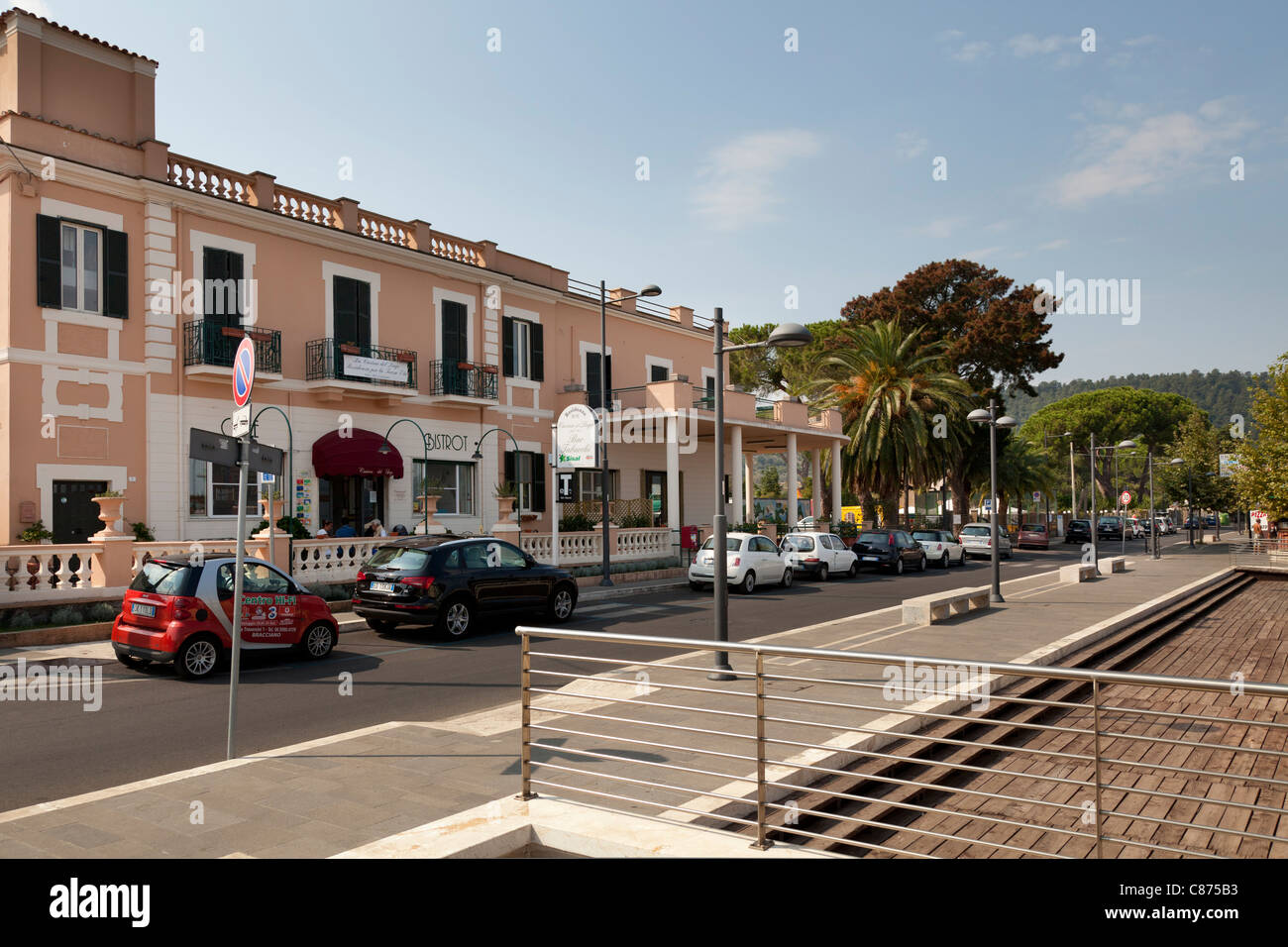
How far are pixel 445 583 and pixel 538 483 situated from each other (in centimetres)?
1490

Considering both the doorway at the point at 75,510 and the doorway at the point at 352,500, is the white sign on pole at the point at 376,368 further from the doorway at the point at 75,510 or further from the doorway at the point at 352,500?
the doorway at the point at 75,510

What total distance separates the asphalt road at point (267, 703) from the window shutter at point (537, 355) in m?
13.6

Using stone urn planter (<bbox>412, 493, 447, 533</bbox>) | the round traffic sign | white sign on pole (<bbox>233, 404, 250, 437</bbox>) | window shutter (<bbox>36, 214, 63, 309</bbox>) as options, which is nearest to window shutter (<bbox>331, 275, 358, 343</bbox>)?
stone urn planter (<bbox>412, 493, 447, 533</bbox>)

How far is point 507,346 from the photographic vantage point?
28.3 m

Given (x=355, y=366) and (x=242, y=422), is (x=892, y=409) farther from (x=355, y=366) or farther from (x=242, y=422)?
(x=242, y=422)

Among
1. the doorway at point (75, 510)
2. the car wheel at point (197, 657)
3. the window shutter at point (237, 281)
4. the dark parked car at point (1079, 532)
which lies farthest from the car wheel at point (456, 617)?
the dark parked car at point (1079, 532)

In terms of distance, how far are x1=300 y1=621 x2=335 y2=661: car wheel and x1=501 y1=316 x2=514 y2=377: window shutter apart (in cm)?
1627

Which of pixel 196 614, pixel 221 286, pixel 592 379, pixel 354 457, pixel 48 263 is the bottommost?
pixel 196 614

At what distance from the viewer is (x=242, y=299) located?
20938 mm

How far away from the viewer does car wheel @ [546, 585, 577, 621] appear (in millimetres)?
16266

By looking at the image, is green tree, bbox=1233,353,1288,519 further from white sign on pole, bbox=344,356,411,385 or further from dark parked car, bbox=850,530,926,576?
white sign on pole, bbox=344,356,411,385

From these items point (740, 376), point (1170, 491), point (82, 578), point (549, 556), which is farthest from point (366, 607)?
point (1170, 491)

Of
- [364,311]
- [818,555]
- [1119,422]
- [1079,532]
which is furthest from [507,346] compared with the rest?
[1119,422]
